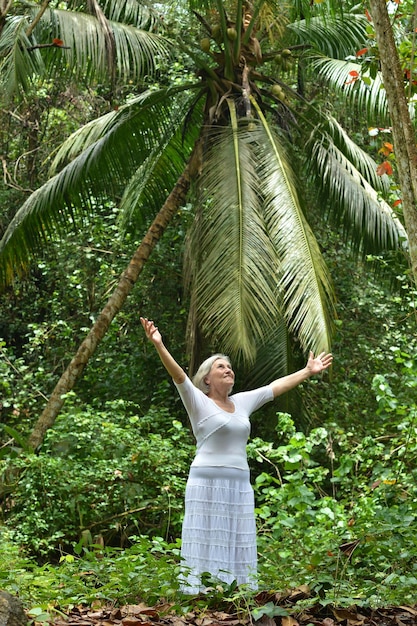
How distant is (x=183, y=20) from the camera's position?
12.8 m

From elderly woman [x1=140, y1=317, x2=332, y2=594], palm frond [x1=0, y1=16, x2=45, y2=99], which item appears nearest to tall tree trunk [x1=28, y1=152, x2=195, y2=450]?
palm frond [x1=0, y1=16, x2=45, y2=99]

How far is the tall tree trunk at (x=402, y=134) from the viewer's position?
4.18 m

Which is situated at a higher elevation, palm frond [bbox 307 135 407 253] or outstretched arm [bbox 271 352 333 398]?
palm frond [bbox 307 135 407 253]

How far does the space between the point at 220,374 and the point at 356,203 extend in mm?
5298

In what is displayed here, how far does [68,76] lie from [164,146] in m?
1.47

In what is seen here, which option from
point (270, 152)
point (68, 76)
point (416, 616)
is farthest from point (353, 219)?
point (416, 616)

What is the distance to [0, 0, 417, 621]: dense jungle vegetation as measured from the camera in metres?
8.48

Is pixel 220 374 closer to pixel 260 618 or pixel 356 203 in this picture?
pixel 260 618

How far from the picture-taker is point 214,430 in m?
5.49

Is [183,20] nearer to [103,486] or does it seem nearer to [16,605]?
[103,486]

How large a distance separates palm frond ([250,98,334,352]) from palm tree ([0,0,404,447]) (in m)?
0.01

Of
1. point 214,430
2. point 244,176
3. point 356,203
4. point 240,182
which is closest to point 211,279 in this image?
point 240,182

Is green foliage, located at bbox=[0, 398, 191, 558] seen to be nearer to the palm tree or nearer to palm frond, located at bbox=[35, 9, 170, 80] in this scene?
the palm tree

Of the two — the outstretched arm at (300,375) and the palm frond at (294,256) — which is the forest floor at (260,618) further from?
the palm frond at (294,256)
